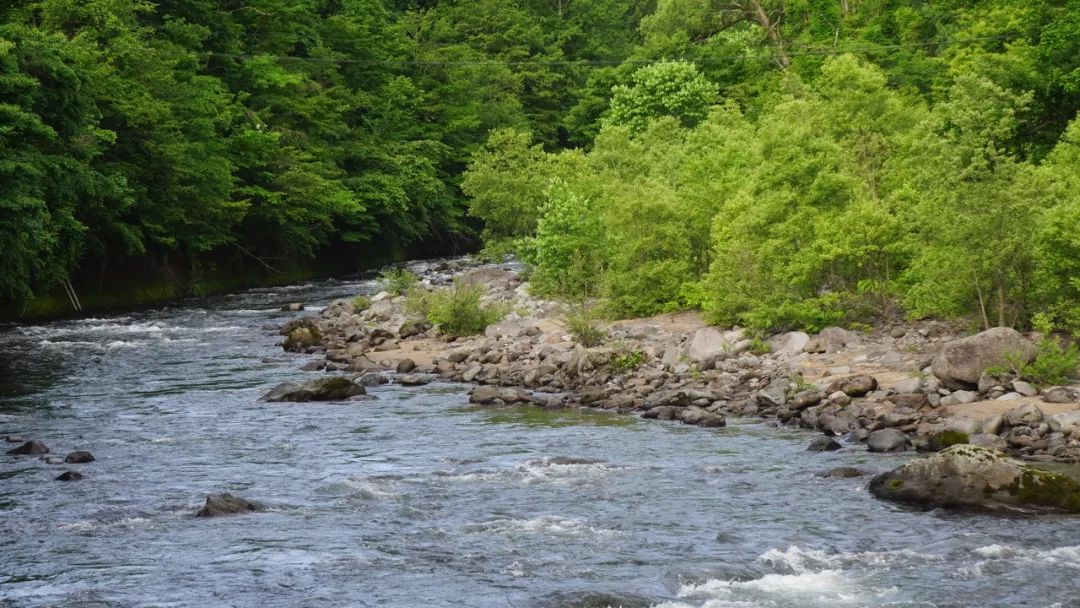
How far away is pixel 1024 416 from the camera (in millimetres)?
16984

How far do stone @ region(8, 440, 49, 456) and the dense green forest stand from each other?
1248 cm

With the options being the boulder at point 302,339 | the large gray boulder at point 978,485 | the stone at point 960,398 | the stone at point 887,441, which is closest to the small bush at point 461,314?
the boulder at point 302,339

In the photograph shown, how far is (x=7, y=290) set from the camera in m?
36.1

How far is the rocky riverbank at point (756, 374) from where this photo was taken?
1745cm

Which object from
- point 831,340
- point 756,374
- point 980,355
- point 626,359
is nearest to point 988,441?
point 980,355

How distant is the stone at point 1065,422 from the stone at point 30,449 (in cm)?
1462

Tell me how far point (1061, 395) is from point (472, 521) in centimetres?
949

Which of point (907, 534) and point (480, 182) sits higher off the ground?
point (480, 182)

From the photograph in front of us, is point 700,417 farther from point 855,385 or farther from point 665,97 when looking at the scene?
point 665,97

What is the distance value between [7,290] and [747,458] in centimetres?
2695

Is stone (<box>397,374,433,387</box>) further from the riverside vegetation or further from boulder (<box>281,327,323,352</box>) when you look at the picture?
boulder (<box>281,327,323,352</box>)

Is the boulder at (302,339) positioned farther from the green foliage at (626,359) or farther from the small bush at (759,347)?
the small bush at (759,347)

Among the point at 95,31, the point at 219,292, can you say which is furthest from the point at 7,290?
the point at 219,292

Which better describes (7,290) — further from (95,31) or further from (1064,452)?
(1064,452)
